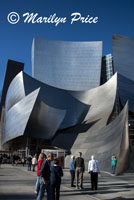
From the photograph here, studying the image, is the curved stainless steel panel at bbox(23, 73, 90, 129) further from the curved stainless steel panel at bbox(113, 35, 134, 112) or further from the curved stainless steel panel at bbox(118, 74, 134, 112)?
the curved stainless steel panel at bbox(113, 35, 134, 112)

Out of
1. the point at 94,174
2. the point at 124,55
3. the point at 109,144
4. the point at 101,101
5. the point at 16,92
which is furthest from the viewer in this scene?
the point at 124,55

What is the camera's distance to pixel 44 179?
206 inches

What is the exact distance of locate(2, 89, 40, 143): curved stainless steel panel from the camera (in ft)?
88.0

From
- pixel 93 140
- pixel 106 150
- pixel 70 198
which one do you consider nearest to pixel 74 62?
pixel 93 140

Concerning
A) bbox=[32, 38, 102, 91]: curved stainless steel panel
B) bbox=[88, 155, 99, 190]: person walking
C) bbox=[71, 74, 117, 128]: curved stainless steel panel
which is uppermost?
bbox=[32, 38, 102, 91]: curved stainless steel panel

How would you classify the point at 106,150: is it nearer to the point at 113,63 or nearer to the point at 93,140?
the point at 93,140

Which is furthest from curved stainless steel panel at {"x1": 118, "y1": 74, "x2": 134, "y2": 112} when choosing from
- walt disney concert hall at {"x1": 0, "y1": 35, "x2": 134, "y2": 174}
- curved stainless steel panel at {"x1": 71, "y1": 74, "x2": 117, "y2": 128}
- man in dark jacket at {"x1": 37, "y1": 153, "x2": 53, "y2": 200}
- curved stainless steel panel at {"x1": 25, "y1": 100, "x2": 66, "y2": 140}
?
man in dark jacket at {"x1": 37, "y1": 153, "x2": 53, "y2": 200}

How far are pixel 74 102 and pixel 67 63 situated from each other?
23.5 m

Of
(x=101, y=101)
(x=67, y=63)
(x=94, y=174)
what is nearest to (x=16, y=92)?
(x=101, y=101)

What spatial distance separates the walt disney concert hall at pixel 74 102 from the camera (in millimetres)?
18031

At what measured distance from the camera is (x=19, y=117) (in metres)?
28.4

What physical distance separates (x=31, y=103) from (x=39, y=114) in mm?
2119

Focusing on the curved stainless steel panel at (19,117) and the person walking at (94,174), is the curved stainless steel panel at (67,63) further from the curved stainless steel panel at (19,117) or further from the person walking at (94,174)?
the person walking at (94,174)

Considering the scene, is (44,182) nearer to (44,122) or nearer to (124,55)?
(44,122)
